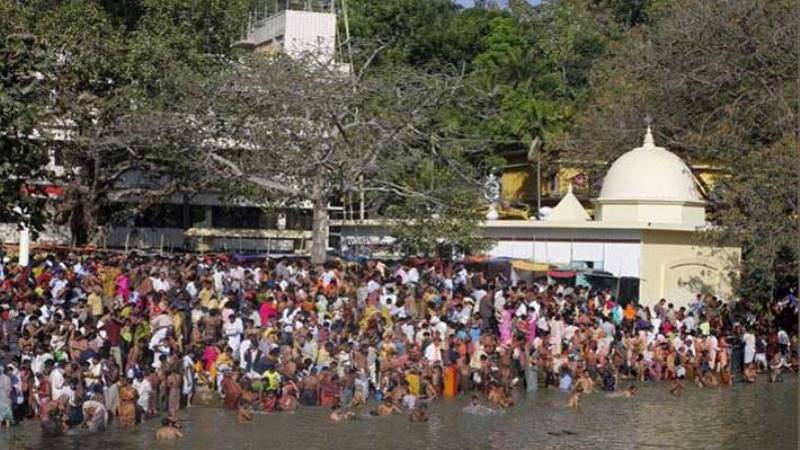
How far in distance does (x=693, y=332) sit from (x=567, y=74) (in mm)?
31317

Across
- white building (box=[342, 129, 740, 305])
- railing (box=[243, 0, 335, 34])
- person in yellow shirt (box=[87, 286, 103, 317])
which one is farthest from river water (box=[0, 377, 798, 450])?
railing (box=[243, 0, 335, 34])

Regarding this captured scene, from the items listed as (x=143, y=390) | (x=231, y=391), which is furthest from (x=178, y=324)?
(x=143, y=390)

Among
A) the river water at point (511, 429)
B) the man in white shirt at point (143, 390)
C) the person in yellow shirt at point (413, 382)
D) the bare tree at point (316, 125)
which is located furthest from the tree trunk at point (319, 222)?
the man in white shirt at point (143, 390)

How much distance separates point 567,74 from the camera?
59594mm

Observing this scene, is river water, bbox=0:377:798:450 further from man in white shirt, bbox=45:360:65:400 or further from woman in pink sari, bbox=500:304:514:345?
woman in pink sari, bbox=500:304:514:345

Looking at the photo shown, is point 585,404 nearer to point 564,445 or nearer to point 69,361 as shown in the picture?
point 564,445

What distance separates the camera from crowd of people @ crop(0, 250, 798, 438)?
816 inches

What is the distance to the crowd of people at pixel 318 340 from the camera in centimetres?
2073

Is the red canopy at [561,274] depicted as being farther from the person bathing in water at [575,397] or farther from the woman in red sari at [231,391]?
the woman in red sari at [231,391]

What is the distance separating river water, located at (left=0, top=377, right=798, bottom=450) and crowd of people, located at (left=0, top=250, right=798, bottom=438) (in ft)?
1.13

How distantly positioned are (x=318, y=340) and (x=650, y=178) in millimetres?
15056

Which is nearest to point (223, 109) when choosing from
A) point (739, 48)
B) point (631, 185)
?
point (631, 185)

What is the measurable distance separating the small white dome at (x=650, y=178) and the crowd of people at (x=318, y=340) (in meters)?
5.04

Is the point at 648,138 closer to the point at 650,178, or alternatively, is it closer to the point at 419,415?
the point at 650,178
